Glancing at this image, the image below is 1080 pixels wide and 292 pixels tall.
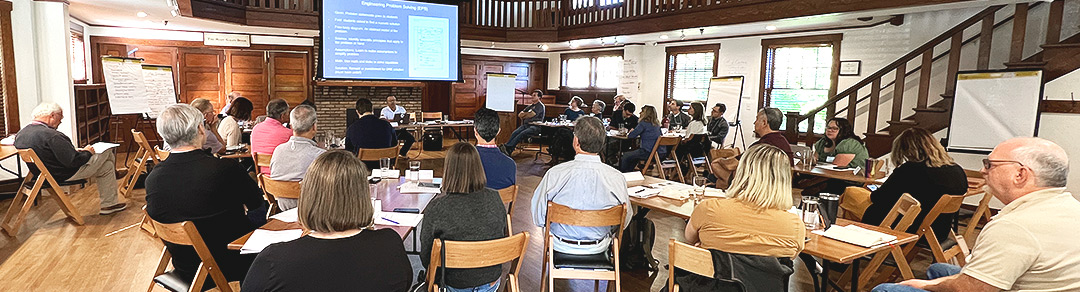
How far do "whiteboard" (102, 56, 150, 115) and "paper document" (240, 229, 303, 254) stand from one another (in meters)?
6.57

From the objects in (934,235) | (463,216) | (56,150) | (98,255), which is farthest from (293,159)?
(934,235)

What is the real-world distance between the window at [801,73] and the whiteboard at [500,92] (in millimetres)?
4914

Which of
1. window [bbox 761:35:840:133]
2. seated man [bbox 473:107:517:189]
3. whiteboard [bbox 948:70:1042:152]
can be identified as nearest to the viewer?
seated man [bbox 473:107:517:189]

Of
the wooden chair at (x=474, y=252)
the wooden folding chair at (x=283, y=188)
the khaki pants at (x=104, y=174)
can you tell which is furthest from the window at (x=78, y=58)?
the wooden chair at (x=474, y=252)

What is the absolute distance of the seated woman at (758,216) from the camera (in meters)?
2.48

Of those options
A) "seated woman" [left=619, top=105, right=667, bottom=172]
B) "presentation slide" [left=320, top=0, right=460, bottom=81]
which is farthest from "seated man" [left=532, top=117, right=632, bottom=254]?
"presentation slide" [left=320, top=0, right=460, bottom=81]

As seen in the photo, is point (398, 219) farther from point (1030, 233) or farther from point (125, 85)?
point (125, 85)

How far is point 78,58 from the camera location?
920 cm

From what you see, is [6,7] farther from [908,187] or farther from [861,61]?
[861,61]

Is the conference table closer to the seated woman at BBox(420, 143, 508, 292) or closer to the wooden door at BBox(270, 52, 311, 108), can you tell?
the seated woman at BBox(420, 143, 508, 292)

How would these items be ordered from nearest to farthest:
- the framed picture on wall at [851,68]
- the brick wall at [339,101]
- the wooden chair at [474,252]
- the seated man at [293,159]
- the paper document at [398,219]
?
the wooden chair at [474,252], the paper document at [398,219], the seated man at [293,159], the framed picture on wall at [851,68], the brick wall at [339,101]

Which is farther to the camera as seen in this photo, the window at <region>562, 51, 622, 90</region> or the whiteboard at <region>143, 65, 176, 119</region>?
the window at <region>562, 51, 622, 90</region>

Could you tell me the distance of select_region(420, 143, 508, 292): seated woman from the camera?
8.51 ft

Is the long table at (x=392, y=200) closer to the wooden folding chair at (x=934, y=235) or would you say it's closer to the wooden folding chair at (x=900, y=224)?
the wooden folding chair at (x=900, y=224)
